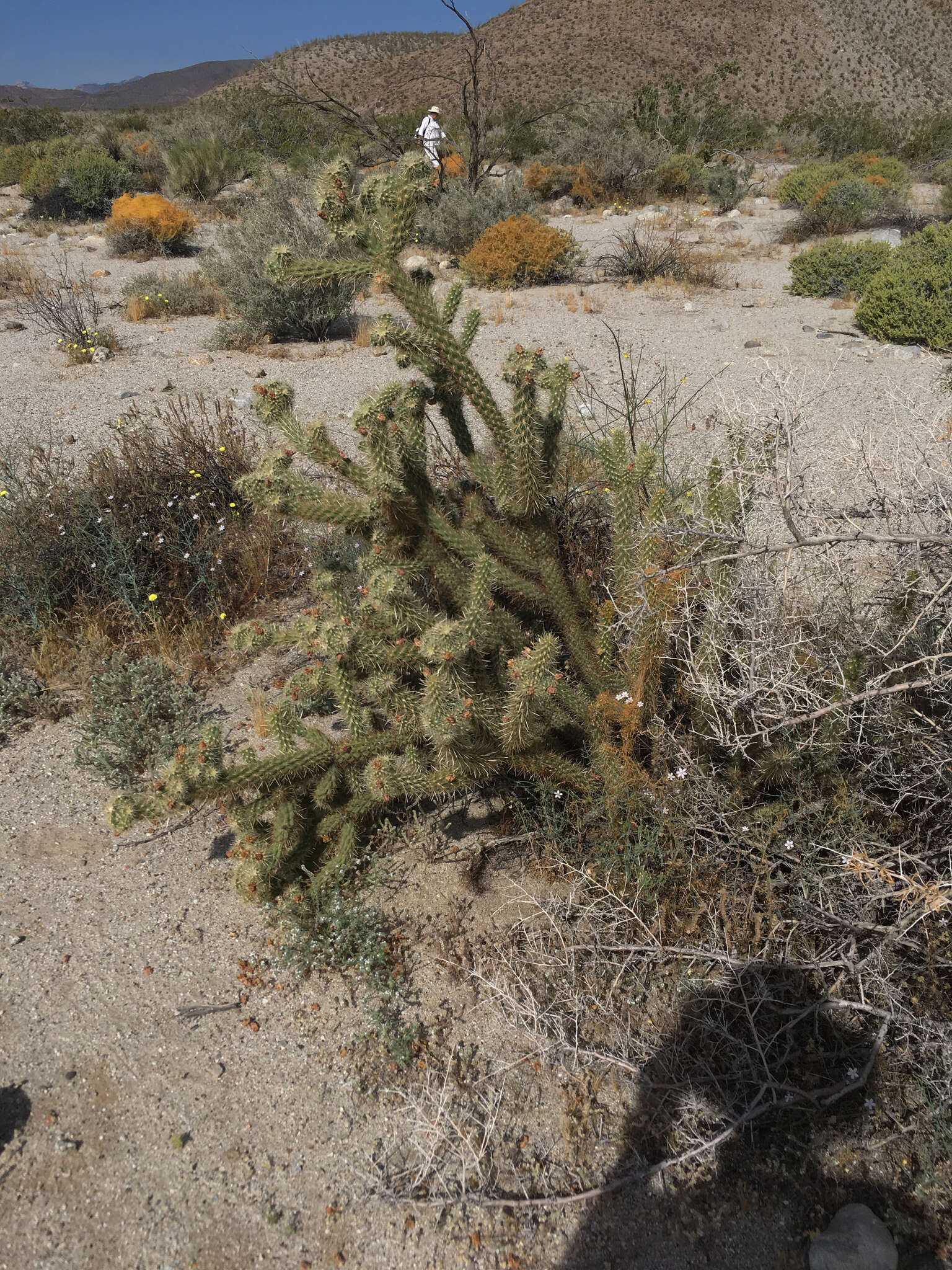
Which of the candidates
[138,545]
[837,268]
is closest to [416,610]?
[138,545]

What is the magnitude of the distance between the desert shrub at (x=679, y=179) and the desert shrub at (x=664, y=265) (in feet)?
22.0

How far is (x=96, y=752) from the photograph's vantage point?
339 centimetres

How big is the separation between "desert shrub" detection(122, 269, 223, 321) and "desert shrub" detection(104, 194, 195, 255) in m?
3.29

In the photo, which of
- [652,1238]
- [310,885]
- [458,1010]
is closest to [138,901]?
[310,885]

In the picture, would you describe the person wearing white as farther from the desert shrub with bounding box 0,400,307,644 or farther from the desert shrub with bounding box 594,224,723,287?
the desert shrub with bounding box 0,400,307,644

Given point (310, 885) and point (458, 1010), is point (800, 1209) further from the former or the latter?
point (310, 885)

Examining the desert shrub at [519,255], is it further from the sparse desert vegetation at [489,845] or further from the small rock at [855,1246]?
the small rock at [855,1246]

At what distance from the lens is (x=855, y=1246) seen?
1.87 m

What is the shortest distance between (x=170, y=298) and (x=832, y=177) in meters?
13.4

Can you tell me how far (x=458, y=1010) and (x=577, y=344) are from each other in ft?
24.6

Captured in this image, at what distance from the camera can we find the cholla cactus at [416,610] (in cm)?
246

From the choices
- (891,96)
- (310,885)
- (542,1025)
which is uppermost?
(891,96)

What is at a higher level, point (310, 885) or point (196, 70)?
point (196, 70)

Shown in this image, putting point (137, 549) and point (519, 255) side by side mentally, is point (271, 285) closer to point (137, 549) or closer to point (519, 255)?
point (519, 255)
